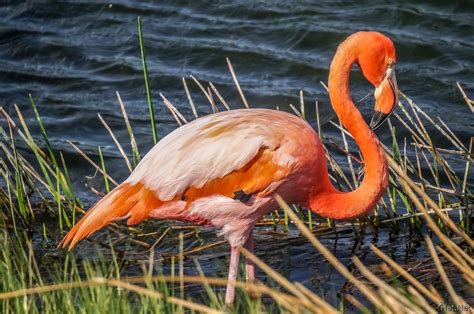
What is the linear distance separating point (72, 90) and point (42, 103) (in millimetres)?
398

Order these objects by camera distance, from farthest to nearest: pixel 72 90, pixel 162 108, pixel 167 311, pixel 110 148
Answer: pixel 72 90
pixel 162 108
pixel 110 148
pixel 167 311

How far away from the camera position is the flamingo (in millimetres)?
4695

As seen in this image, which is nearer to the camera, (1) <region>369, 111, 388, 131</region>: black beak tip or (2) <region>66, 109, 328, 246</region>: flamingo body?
(2) <region>66, 109, 328, 246</region>: flamingo body

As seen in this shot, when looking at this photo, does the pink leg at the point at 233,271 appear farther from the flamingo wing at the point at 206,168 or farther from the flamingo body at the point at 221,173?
the flamingo wing at the point at 206,168

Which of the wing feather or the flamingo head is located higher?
the flamingo head

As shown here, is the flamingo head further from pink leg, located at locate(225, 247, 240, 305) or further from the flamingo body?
pink leg, located at locate(225, 247, 240, 305)

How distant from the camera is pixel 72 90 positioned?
984 cm

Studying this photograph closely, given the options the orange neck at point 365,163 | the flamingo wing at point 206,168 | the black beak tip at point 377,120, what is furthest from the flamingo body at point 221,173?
the black beak tip at point 377,120

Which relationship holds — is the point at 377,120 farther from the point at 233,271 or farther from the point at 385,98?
the point at 233,271

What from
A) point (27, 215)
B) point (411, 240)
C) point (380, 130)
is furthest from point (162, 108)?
point (411, 240)

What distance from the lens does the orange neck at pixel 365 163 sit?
4867mm

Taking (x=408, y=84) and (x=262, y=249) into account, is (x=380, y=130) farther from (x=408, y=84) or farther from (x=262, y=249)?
(x=262, y=249)

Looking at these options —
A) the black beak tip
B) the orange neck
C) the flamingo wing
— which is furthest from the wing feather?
the black beak tip

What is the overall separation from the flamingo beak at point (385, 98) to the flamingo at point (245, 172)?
0.09 ft
